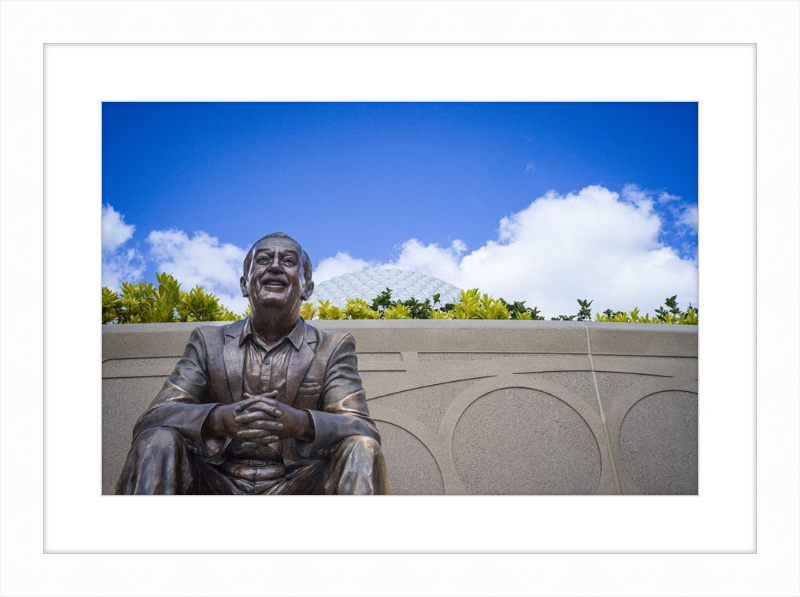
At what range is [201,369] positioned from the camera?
3174 mm

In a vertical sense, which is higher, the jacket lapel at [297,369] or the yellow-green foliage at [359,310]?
the yellow-green foliage at [359,310]

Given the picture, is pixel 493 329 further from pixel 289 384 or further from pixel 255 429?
pixel 255 429

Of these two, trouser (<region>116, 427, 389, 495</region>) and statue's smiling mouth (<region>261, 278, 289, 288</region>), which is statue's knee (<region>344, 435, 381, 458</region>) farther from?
statue's smiling mouth (<region>261, 278, 289, 288</region>)

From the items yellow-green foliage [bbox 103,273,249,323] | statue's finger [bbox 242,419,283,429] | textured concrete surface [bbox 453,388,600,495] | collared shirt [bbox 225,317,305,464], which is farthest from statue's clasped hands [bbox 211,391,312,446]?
yellow-green foliage [bbox 103,273,249,323]

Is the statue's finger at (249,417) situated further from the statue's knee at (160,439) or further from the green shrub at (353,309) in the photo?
the green shrub at (353,309)

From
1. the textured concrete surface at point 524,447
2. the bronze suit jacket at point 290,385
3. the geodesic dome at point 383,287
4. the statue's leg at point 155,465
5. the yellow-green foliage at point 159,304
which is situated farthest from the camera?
the geodesic dome at point 383,287

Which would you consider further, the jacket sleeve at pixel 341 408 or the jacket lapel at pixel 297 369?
the jacket lapel at pixel 297 369

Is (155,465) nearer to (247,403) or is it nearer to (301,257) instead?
(247,403)

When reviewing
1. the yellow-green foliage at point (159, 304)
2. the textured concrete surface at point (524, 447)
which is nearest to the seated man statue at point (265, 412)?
the textured concrete surface at point (524, 447)

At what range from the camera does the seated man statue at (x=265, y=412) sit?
2.78 meters

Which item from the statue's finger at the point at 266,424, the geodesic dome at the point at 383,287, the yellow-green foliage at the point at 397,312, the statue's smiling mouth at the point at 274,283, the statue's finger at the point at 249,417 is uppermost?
the geodesic dome at the point at 383,287

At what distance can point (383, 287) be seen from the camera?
256 inches
